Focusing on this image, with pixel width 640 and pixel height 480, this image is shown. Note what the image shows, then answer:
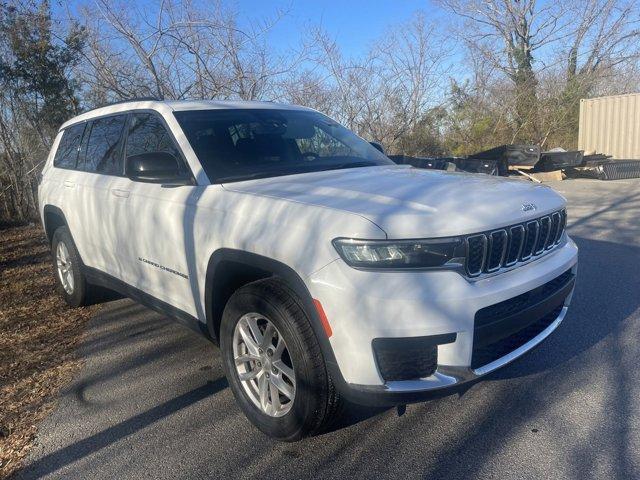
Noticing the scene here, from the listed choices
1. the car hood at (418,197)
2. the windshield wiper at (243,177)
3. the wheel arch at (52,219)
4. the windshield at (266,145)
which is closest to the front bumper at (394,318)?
the car hood at (418,197)

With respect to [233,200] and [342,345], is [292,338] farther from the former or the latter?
[233,200]

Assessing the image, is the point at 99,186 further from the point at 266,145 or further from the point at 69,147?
the point at 266,145

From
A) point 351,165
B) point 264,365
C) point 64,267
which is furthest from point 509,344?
point 64,267

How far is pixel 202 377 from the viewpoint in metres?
3.75

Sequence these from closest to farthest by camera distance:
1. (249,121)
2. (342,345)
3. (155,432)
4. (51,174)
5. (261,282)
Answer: (342,345), (261,282), (155,432), (249,121), (51,174)

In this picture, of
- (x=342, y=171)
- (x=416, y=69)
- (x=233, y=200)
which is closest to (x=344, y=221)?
(x=233, y=200)

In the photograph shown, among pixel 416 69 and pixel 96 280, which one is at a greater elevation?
pixel 416 69

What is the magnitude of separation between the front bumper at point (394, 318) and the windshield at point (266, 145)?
137 centimetres

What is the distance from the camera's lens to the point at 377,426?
3027mm

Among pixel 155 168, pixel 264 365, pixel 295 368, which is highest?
pixel 155 168

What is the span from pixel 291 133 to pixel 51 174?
283cm

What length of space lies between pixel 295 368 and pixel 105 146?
304 centimetres

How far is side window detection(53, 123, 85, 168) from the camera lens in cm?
521

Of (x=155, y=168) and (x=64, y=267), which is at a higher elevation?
(x=155, y=168)
